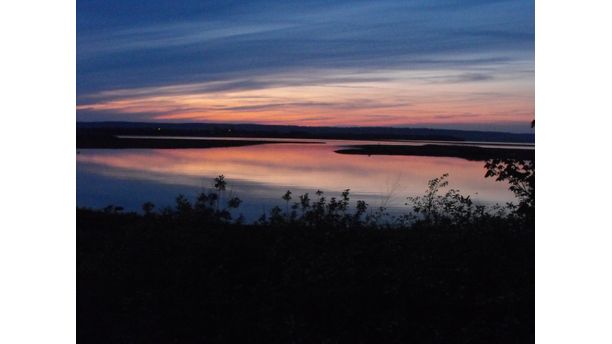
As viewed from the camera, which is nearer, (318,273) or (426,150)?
(318,273)

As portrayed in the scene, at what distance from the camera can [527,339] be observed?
4902 mm

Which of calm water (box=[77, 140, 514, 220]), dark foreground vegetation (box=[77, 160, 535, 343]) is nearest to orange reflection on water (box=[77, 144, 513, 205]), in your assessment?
calm water (box=[77, 140, 514, 220])

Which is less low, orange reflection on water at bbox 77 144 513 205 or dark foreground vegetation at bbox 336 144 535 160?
dark foreground vegetation at bbox 336 144 535 160

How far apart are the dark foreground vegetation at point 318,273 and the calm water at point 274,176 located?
0.13 metres

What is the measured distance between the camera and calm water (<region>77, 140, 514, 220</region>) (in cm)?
649

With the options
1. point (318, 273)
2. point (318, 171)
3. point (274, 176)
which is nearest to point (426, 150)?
point (318, 171)

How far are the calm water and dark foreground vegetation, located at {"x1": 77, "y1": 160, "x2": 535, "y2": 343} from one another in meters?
0.13

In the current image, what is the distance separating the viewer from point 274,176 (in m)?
6.75

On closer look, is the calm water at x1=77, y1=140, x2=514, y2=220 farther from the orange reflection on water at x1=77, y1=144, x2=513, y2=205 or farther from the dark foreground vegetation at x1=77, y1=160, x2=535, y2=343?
the dark foreground vegetation at x1=77, y1=160, x2=535, y2=343

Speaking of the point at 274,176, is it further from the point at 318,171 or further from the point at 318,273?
the point at 318,273

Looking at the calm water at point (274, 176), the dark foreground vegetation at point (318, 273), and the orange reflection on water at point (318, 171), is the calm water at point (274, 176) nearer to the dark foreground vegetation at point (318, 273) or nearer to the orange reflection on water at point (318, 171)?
the orange reflection on water at point (318, 171)

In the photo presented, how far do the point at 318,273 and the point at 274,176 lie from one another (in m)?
1.64

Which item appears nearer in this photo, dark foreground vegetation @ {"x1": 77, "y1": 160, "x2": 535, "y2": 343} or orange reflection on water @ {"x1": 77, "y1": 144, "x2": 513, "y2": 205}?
dark foreground vegetation @ {"x1": 77, "y1": 160, "x2": 535, "y2": 343}
